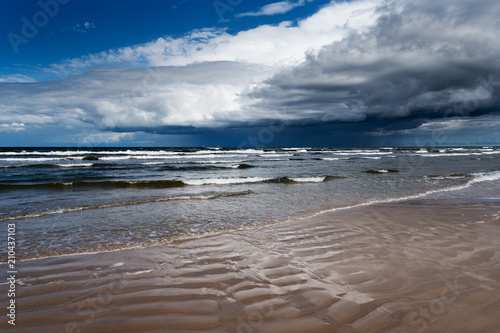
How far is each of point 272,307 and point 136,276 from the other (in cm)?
220

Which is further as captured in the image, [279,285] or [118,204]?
[118,204]

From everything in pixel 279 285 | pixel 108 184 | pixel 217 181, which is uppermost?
pixel 108 184

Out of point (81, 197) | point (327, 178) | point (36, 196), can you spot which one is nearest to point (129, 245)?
point (81, 197)

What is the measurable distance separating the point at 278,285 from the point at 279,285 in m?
0.01

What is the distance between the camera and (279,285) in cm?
370

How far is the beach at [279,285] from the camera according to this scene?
291 cm

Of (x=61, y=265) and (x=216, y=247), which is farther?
Result: (x=216, y=247)

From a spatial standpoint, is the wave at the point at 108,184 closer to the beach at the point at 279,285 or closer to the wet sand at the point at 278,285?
the beach at the point at 279,285

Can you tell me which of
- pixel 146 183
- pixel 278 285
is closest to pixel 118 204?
pixel 146 183

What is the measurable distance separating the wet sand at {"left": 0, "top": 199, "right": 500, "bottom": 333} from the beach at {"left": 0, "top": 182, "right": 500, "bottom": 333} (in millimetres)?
15

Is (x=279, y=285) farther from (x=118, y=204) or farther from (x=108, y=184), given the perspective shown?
(x=108, y=184)

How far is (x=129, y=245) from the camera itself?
228 inches

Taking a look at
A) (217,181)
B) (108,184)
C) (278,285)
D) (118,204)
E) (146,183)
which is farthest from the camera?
(217,181)

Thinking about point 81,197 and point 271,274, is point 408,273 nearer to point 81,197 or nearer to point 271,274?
point 271,274
